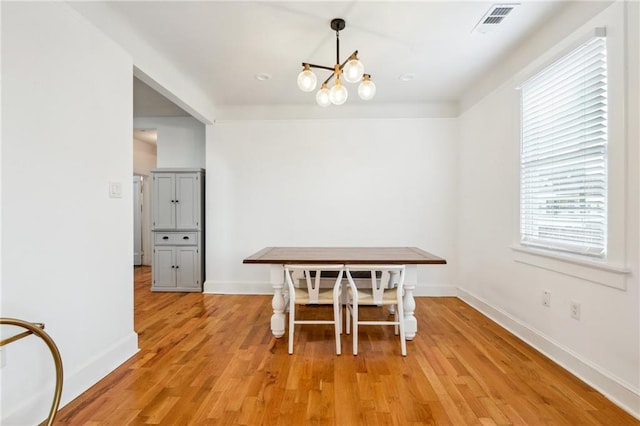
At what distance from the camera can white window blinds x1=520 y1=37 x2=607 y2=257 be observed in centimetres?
196

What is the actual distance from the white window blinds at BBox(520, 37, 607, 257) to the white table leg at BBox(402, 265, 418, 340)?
107 cm

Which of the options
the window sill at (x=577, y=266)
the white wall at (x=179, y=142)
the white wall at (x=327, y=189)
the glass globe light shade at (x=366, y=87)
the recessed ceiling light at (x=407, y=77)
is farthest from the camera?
the white wall at (x=179, y=142)

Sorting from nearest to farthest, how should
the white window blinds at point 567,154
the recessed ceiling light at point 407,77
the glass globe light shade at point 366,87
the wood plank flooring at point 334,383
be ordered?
1. the wood plank flooring at point 334,383
2. the white window blinds at point 567,154
3. the glass globe light shade at point 366,87
4. the recessed ceiling light at point 407,77

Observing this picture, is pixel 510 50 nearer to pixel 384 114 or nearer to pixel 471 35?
pixel 471 35

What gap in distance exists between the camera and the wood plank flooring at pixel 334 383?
169 centimetres

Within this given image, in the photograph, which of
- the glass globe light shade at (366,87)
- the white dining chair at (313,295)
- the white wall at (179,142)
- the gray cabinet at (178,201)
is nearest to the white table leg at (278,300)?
the white dining chair at (313,295)

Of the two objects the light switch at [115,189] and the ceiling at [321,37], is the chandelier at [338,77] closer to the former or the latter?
the ceiling at [321,37]

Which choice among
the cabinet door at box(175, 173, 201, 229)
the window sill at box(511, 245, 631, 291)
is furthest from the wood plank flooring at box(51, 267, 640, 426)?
the cabinet door at box(175, 173, 201, 229)

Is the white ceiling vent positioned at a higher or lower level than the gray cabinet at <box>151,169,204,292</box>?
higher

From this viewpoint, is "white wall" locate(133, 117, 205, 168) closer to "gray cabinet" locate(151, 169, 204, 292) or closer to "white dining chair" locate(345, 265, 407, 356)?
"gray cabinet" locate(151, 169, 204, 292)

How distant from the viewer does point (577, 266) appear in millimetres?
2107

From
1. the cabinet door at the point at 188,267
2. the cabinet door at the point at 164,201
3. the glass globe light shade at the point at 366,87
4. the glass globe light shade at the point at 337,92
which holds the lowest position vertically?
the cabinet door at the point at 188,267

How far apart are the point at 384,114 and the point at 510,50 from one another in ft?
5.47

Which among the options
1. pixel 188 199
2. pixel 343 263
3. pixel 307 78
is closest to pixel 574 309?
pixel 343 263
